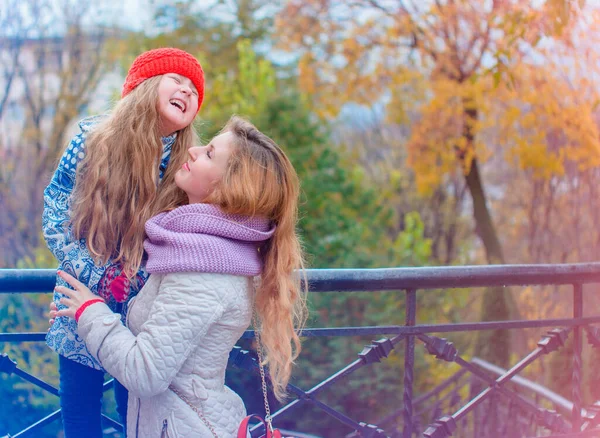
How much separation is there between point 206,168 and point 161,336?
437 mm

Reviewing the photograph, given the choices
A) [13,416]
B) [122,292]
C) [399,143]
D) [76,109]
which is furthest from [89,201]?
[399,143]

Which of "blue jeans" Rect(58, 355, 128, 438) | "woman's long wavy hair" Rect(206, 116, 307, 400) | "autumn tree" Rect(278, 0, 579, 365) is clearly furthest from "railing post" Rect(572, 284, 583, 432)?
"autumn tree" Rect(278, 0, 579, 365)

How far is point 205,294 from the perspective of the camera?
1401 millimetres

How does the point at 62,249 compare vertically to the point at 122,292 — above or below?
above

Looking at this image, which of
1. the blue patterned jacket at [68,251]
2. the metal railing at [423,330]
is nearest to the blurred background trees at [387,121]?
the metal railing at [423,330]

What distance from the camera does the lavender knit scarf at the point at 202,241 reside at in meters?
1.41

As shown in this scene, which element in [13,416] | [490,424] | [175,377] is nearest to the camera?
[175,377]

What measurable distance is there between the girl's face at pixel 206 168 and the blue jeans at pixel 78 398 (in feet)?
1.85

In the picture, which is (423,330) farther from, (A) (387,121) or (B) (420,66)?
(A) (387,121)

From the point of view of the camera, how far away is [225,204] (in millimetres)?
1500

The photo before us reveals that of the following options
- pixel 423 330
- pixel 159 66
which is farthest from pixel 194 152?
pixel 423 330

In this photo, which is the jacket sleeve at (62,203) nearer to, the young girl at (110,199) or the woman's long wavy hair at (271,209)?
the young girl at (110,199)

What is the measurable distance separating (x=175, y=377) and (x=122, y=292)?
28 centimetres

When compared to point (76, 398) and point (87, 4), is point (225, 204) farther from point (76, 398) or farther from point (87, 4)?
point (87, 4)
